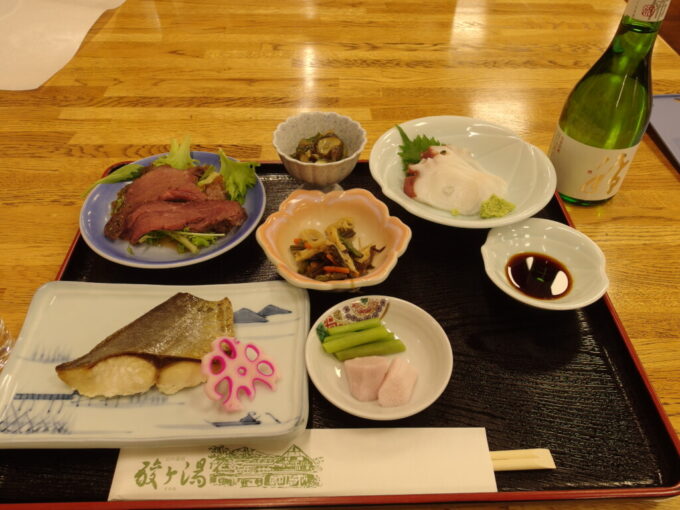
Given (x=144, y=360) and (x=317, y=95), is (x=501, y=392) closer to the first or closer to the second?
Answer: (x=144, y=360)

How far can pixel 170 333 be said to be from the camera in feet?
4.00

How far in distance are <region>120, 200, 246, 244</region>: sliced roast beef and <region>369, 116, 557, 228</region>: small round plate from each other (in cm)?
56

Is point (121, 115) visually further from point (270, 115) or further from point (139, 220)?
point (139, 220)

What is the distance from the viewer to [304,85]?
2717mm

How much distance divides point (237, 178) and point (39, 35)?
257 cm

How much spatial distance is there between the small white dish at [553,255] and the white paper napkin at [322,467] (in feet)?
1.52

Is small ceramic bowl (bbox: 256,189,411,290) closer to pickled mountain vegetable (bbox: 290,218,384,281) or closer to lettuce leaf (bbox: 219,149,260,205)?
pickled mountain vegetable (bbox: 290,218,384,281)

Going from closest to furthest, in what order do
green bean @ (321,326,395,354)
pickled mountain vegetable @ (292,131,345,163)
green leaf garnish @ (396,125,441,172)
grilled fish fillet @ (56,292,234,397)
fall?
grilled fish fillet @ (56,292,234,397)
green bean @ (321,326,395,354)
pickled mountain vegetable @ (292,131,345,163)
green leaf garnish @ (396,125,441,172)

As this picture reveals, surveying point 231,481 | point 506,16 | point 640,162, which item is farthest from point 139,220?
Answer: point 506,16

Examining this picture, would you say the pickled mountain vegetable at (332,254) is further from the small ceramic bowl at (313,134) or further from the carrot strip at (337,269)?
the small ceramic bowl at (313,134)

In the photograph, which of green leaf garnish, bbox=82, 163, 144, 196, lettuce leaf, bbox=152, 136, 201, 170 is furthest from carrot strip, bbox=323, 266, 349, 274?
green leaf garnish, bbox=82, 163, 144, 196

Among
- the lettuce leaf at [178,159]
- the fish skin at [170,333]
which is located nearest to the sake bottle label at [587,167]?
the fish skin at [170,333]

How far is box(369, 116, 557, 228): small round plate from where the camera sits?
1.58 m

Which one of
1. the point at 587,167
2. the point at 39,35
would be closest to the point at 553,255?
the point at 587,167
